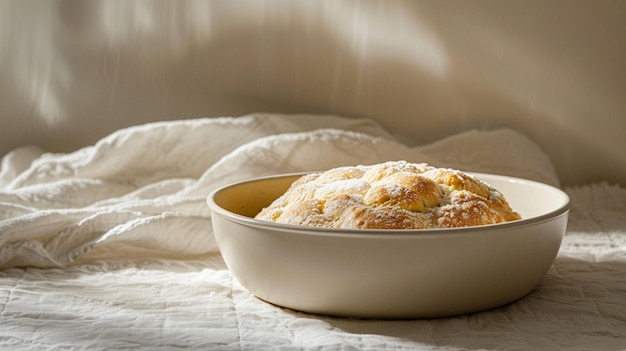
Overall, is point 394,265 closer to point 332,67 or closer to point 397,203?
point 397,203

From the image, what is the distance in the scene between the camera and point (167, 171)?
1476mm

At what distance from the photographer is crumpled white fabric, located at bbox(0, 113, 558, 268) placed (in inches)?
42.9

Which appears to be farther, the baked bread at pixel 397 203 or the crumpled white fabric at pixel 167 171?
the crumpled white fabric at pixel 167 171

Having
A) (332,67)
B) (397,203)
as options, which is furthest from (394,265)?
(332,67)

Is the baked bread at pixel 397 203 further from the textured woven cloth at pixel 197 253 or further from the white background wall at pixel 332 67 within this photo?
the white background wall at pixel 332 67

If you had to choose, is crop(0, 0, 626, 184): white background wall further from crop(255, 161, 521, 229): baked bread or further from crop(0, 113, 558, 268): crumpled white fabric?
crop(255, 161, 521, 229): baked bread

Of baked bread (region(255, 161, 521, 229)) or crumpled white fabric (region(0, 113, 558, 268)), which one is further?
crumpled white fabric (region(0, 113, 558, 268))

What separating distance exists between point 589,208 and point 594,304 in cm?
58

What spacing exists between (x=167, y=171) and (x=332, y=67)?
413 mm

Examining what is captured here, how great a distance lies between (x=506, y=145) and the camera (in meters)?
1.53

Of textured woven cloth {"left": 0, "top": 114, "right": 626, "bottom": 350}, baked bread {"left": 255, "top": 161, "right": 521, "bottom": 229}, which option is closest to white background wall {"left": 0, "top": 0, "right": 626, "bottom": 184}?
textured woven cloth {"left": 0, "top": 114, "right": 626, "bottom": 350}

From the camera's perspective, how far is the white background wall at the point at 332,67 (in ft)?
5.28

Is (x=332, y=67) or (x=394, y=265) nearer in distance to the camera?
(x=394, y=265)

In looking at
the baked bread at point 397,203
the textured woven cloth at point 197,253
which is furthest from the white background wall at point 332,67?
the baked bread at point 397,203
